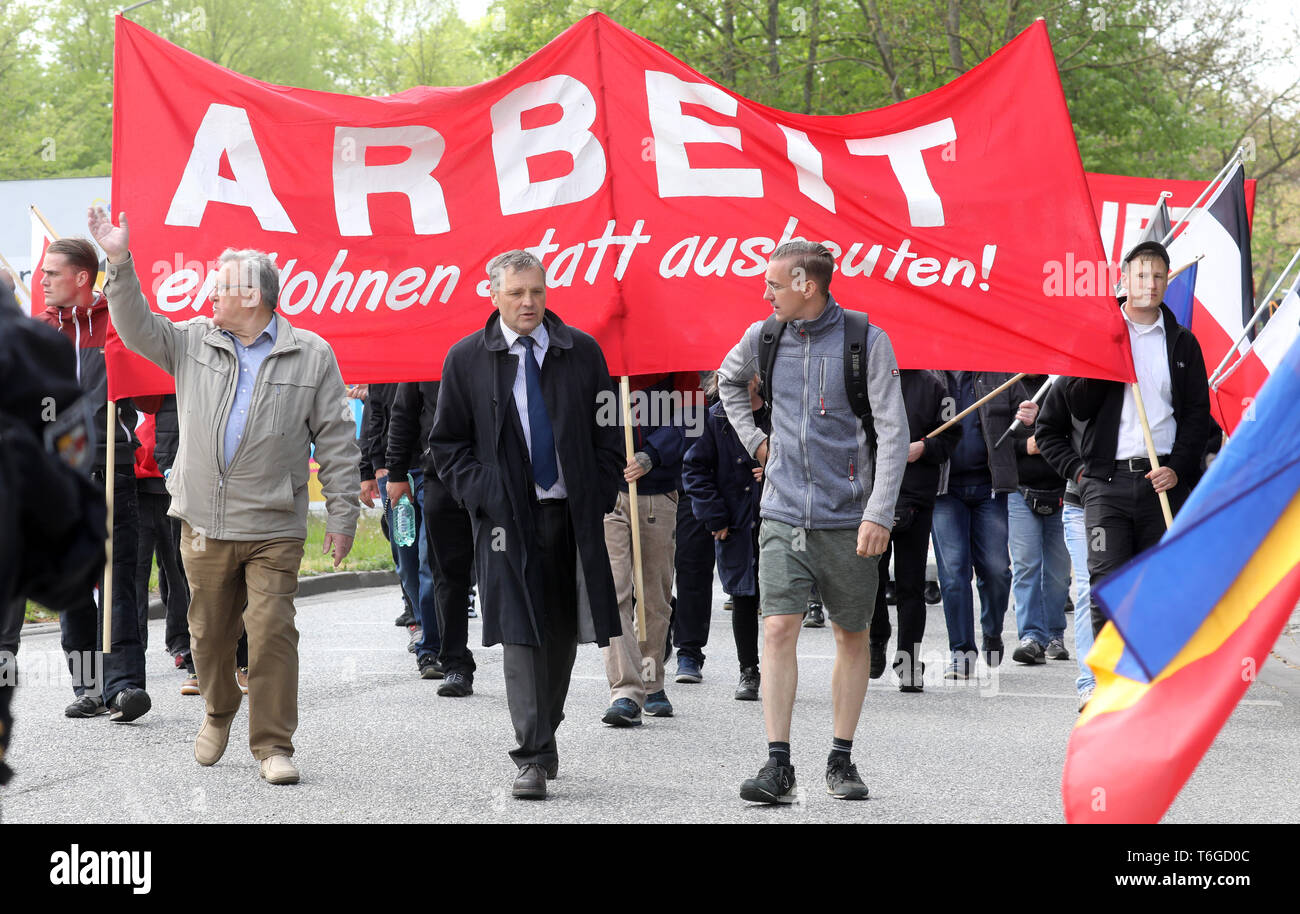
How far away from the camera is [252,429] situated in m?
6.50

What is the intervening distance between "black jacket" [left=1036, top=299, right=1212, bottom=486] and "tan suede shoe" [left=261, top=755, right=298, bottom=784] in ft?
13.4

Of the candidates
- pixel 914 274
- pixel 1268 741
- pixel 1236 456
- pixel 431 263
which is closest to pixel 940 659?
pixel 1268 741

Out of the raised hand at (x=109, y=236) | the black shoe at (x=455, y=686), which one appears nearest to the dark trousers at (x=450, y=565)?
the black shoe at (x=455, y=686)

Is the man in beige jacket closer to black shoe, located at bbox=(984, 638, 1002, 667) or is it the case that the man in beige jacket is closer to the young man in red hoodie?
the young man in red hoodie

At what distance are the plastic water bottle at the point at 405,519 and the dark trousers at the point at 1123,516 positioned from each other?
14.6 feet

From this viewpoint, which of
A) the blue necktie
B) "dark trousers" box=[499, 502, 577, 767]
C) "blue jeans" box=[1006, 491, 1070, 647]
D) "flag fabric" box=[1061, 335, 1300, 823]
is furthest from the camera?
"blue jeans" box=[1006, 491, 1070, 647]

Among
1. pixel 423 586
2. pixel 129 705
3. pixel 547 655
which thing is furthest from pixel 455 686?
pixel 547 655

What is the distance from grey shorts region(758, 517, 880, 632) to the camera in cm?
609

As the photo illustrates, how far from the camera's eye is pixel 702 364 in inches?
295

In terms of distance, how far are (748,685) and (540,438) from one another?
2.85 m

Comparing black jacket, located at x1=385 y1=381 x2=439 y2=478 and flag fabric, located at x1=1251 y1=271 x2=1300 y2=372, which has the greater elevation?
flag fabric, located at x1=1251 y1=271 x2=1300 y2=372

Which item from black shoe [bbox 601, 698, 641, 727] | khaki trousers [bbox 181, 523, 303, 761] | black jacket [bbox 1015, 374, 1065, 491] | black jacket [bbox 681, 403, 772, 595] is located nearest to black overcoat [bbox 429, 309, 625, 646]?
khaki trousers [bbox 181, 523, 303, 761]

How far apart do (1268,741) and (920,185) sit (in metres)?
3.22

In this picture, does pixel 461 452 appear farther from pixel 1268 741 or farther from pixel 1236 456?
pixel 1268 741
